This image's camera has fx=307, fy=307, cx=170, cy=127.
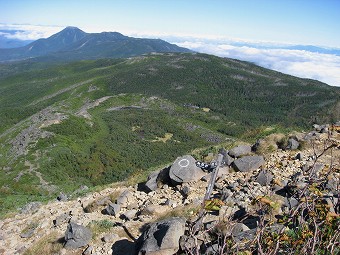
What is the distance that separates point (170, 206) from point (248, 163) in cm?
502

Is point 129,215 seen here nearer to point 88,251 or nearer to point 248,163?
point 88,251

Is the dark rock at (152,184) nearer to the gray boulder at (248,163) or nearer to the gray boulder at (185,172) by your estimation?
the gray boulder at (185,172)

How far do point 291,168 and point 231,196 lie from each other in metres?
4.45

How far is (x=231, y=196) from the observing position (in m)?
12.7

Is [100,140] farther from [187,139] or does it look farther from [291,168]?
[291,168]

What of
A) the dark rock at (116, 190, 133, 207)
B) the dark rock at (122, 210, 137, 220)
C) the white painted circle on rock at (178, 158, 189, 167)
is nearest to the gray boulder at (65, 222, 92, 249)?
the dark rock at (122, 210, 137, 220)

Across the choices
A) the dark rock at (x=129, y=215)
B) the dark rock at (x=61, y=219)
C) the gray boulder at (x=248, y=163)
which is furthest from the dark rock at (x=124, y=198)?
the gray boulder at (x=248, y=163)

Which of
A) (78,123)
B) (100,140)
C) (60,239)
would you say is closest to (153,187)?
(60,239)

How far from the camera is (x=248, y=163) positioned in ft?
54.5

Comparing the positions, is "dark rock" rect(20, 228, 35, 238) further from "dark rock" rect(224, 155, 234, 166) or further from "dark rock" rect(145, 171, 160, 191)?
"dark rock" rect(224, 155, 234, 166)

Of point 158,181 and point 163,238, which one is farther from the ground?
point 163,238

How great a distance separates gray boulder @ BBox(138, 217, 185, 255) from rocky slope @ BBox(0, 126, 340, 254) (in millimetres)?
30

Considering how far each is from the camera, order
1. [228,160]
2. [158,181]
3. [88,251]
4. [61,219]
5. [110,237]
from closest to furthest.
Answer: [88,251], [110,237], [61,219], [158,181], [228,160]

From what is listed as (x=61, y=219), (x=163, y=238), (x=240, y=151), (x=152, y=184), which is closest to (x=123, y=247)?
(x=163, y=238)
